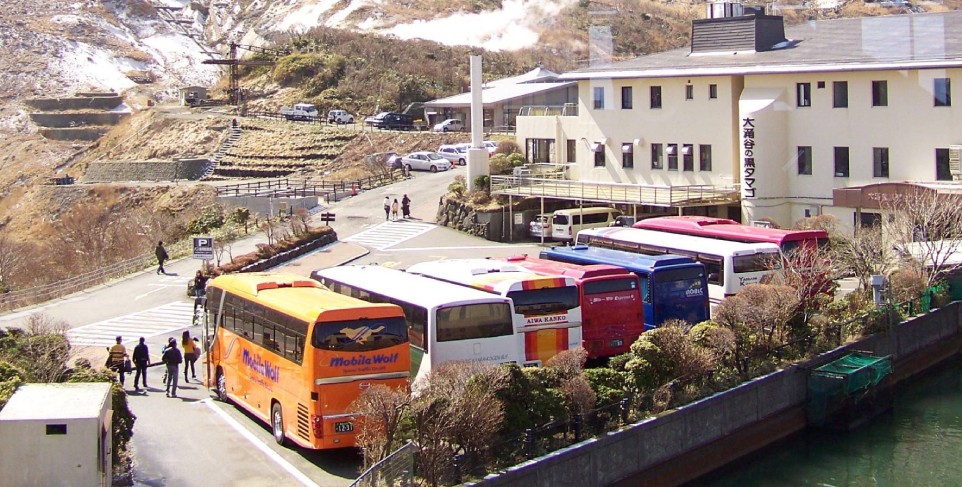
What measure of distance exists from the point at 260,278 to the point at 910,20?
1100 inches

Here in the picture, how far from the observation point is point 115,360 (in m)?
22.2

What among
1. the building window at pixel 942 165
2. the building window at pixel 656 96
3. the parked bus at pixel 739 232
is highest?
the building window at pixel 656 96

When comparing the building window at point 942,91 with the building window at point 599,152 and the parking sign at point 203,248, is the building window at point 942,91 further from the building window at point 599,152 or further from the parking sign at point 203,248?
the parking sign at point 203,248

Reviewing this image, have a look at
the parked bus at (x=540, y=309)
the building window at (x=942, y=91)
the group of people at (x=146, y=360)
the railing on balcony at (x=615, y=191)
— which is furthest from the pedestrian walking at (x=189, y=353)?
the building window at (x=942, y=91)

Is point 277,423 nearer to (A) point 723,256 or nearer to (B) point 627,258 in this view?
(B) point 627,258

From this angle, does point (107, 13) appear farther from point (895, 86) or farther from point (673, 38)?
point (895, 86)

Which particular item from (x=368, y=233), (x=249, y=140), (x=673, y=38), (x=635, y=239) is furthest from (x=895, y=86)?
(x=673, y=38)

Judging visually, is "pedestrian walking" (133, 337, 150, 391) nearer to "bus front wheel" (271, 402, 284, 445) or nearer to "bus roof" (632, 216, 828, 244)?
"bus front wheel" (271, 402, 284, 445)

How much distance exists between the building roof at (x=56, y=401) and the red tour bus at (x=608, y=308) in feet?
32.5

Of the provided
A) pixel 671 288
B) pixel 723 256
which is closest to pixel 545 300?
pixel 671 288

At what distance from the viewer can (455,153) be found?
59.3 meters

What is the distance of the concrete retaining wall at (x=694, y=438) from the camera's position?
17.1 metres

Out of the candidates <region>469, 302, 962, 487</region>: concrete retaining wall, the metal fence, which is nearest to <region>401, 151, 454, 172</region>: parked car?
<region>469, 302, 962, 487</region>: concrete retaining wall

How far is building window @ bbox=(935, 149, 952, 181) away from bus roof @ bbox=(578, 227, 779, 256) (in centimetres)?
998
